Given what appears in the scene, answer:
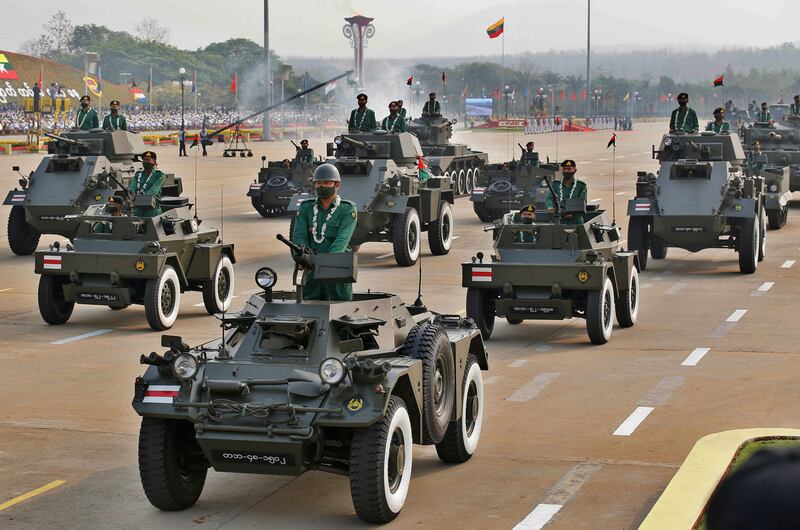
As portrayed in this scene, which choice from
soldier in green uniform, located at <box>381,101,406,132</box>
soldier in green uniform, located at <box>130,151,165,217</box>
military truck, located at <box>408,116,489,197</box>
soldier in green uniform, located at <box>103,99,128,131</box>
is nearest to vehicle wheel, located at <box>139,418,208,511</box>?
soldier in green uniform, located at <box>130,151,165,217</box>

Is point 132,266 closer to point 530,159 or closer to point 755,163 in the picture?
point 530,159

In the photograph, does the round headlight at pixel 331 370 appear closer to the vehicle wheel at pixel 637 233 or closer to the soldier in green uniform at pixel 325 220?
the soldier in green uniform at pixel 325 220

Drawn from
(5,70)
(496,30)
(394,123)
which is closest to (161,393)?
(394,123)

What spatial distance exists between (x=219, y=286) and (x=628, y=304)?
223 inches

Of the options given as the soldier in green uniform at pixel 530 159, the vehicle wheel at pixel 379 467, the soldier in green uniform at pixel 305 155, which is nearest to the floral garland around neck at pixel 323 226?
the vehicle wheel at pixel 379 467

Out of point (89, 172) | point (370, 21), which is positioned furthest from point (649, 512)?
point (370, 21)

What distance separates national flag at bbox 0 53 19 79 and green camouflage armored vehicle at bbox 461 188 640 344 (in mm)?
108785

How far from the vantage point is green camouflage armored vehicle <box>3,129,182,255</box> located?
2706cm

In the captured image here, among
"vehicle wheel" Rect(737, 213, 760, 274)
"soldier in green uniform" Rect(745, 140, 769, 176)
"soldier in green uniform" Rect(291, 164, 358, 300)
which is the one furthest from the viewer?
"soldier in green uniform" Rect(745, 140, 769, 176)

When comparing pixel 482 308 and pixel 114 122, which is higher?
pixel 114 122

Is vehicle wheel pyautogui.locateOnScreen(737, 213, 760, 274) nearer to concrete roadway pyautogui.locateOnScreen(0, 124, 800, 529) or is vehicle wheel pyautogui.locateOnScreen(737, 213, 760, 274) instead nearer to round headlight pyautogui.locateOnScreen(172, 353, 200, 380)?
concrete roadway pyautogui.locateOnScreen(0, 124, 800, 529)

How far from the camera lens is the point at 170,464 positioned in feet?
28.3

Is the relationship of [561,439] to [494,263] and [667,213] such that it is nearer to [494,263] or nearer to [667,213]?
[494,263]

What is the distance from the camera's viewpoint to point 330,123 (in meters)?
115
